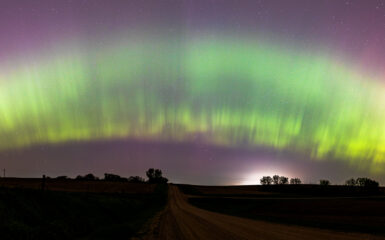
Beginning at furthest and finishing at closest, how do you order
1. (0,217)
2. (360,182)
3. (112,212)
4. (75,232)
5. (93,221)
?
(360,182) → (112,212) → (93,221) → (75,232) → (0,217)

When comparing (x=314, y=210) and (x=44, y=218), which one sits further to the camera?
(x=314, y=210)

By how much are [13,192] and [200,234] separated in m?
11.8

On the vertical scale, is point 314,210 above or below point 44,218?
below

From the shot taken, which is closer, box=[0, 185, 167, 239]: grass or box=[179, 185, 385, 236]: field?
box=[0, 185, 167, 239]: grass

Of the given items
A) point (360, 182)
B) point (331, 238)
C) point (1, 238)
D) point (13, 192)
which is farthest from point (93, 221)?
point (360, 182)

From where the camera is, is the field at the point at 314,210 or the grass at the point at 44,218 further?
the field at the point at 314,210

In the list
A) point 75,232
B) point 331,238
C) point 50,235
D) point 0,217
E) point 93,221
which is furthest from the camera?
point 93,221

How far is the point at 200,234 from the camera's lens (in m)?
20.5

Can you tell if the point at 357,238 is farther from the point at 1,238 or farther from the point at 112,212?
the point at 112,212

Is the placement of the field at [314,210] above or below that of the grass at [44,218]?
below

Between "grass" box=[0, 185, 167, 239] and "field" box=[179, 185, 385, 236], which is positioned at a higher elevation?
"grass" box=[0, 185, 167, 239]

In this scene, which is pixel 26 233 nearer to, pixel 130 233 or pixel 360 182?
pixel 130 233

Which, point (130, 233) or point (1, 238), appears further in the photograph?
point (130, 233)

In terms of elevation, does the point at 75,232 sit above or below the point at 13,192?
below
